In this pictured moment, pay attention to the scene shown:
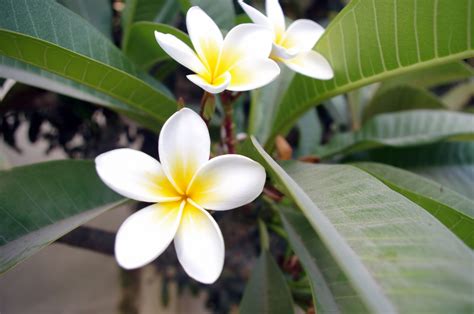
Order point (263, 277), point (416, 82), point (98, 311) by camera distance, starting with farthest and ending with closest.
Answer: point (98, 311) → point (416, 82) → point (263, 277)

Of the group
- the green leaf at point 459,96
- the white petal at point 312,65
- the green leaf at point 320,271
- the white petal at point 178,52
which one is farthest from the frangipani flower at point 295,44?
the green leaf at point 459,96

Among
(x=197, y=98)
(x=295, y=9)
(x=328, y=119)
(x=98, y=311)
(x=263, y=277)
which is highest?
(x=295, y=9)

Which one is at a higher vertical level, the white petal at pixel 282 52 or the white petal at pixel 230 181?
the white petal at pixel 282 52

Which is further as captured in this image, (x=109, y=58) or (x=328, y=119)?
(x=328, y=119)

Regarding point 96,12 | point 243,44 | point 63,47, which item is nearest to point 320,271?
point 243,44

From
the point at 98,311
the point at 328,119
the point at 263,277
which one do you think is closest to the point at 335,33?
the point at 263,277

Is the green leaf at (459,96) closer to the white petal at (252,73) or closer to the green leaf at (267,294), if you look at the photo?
the green leaf at (267,294)

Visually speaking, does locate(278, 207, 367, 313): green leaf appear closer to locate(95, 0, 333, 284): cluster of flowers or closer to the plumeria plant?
the plumeria plant

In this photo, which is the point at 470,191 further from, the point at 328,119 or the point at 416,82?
the point at 328,119
